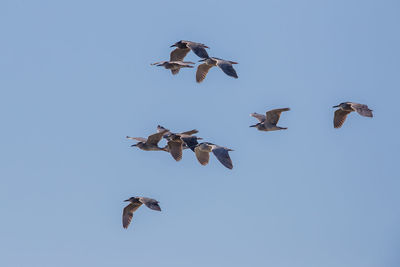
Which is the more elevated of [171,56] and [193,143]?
Result: [171,56]

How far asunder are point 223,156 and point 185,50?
876 cm

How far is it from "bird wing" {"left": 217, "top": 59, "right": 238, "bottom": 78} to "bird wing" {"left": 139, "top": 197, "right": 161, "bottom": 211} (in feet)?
21.1

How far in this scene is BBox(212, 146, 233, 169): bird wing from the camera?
42969mm

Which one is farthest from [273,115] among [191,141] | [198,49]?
[198,49]

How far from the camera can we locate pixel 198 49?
48.5 metres

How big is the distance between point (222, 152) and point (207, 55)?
6.10 meters

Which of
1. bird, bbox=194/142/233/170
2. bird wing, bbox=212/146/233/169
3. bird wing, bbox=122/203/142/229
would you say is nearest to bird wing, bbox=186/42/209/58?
bird, bbox=194/142/233/170

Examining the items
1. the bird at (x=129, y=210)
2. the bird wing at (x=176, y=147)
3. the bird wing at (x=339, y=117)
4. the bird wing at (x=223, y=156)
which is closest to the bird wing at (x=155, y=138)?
the bird wing at (x=176, y=147)

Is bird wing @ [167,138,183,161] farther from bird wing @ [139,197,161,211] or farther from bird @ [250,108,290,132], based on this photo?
bird @ [250,108,290,132]

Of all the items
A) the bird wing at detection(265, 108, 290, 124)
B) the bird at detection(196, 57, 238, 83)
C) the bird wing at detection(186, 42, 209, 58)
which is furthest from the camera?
the bird wing at detection(186, 42, 209, 58)

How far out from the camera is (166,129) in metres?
50.9

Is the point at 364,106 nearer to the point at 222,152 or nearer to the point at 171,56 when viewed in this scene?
the point at 222,152

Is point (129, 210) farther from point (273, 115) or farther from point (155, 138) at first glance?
point (273, 115)

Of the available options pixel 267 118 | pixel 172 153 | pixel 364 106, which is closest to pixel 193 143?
pixel 172 153
